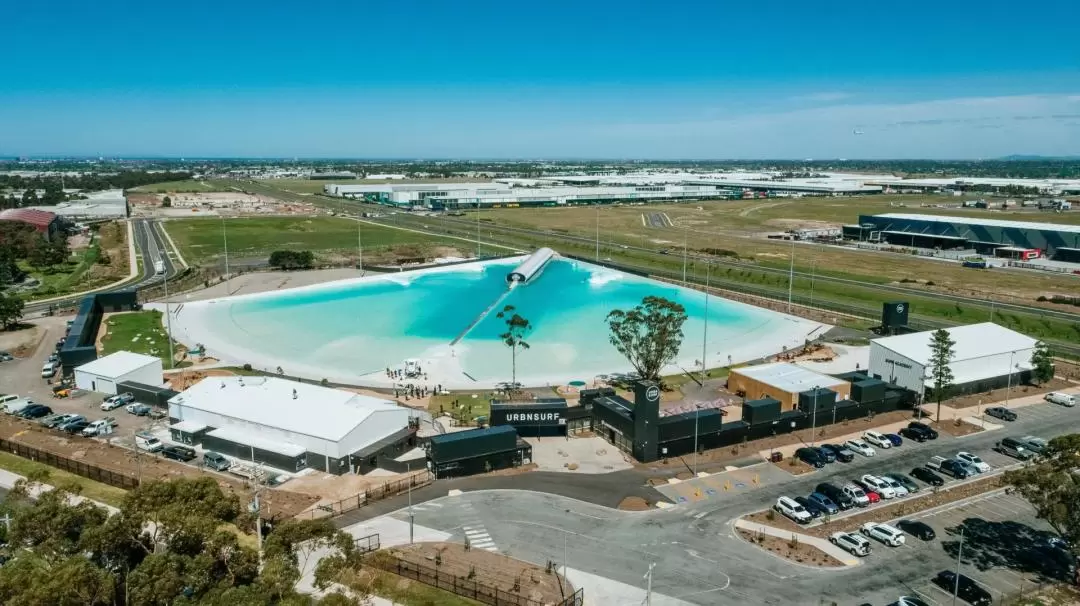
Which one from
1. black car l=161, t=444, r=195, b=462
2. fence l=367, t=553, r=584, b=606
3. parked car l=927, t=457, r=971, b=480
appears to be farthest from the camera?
black car l=161, t=444, r=195, b=462

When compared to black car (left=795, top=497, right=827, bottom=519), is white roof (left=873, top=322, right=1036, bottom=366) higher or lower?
higher

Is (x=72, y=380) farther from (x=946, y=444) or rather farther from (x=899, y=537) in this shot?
(x=946, y=444)

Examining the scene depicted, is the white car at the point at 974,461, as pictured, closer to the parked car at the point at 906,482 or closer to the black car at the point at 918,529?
the parked car at the point at 906,482

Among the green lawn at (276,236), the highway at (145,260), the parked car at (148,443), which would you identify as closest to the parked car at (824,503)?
the parked car at (148,443)

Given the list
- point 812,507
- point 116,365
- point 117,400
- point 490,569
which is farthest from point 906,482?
point 116,365

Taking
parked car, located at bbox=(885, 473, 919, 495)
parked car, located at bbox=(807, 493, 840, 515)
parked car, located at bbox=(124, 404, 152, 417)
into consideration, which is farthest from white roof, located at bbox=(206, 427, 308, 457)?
parked car, located at bbox=(885, 473, 919, 495)

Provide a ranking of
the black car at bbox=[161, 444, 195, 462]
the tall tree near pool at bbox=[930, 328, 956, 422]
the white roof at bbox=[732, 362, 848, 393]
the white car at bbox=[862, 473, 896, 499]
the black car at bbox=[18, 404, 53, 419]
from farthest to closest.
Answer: the white roof at bbox=[732, 362, 848, 393] < the tall tree near pool at bbox=[930, 328, 956, 422] < the black car at bbox=[18, 404, 53, 419] < the black car at bbox=[161, 444, 195, 462] < the white car at bbox=[862, 473, 896, 499]

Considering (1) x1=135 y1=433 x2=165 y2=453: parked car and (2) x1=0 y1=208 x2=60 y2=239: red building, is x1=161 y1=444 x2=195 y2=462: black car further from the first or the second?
(2) x1=0 y1=208 x2=60 y2=239: red building

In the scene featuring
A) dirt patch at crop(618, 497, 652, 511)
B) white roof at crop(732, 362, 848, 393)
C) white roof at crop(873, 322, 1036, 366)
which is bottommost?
dirt patch at crop(618, 497, 652, 511)
